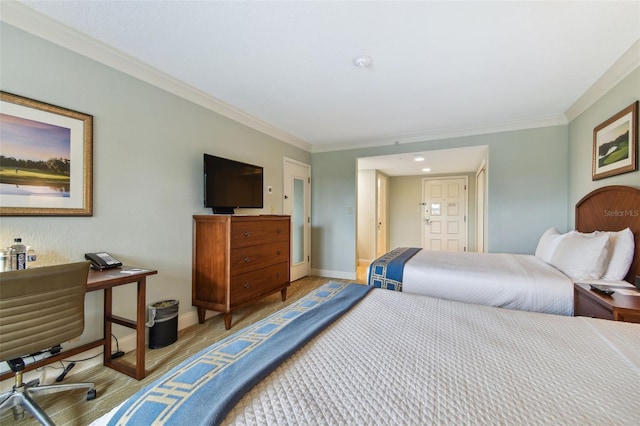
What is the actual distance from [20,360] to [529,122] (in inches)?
202

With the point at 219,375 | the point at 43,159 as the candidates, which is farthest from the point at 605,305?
the point at 43,159

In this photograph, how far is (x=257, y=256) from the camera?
2.90m

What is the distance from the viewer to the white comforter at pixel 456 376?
2.20 ft

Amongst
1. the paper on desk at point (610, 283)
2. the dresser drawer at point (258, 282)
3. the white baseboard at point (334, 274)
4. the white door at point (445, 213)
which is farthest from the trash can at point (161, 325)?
the white door at point (445, 213)

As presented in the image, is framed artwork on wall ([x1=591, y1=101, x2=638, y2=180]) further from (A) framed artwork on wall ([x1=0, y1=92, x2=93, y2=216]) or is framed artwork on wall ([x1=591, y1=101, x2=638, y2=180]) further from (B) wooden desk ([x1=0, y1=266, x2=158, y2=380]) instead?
(A) framed artwork on wall ([x1=0, y1=92, x2=93, y2=216])

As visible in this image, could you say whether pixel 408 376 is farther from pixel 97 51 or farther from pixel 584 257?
pixel 97 51

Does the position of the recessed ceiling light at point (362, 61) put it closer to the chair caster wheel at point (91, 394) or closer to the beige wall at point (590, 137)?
the beige wall at point (590, 137)

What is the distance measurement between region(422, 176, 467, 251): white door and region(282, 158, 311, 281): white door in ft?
11.6

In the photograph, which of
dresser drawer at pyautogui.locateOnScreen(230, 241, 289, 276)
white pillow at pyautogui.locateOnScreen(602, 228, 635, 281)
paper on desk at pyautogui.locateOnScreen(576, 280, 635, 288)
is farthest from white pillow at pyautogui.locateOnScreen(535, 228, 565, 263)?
dresser drawer at pyautogui.locateOnScreen(230, 241, 289, 276)

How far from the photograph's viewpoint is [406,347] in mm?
1008

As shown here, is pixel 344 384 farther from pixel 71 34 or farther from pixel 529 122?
pixel 529 122

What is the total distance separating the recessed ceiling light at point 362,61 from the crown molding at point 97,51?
1.60m

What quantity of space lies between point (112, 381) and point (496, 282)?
290 centimetres

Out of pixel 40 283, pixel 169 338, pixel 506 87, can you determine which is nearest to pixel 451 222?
pixel 506 87
